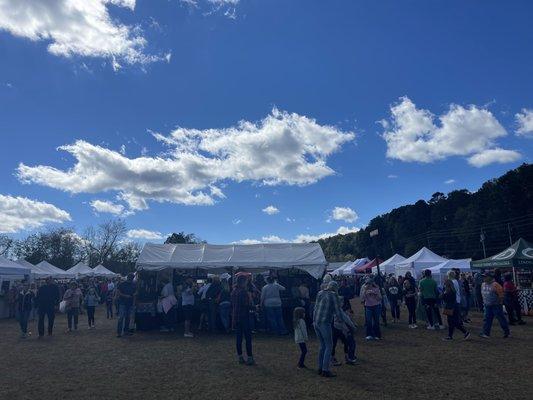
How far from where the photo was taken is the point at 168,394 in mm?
6035

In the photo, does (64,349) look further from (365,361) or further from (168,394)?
(365,361)

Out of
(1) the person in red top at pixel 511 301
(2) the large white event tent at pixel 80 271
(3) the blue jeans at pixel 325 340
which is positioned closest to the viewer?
(3) the blue jeans at pixel 325 340

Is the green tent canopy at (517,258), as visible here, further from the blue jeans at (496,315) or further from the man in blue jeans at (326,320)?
the man in blue jeans at (326,320)

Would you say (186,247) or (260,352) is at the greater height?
(186,247)

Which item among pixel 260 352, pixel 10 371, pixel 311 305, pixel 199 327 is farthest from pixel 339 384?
pixel 199 327

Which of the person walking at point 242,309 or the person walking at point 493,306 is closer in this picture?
the person walking at point 242,309

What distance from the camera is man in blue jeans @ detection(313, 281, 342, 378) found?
6758 millimetres

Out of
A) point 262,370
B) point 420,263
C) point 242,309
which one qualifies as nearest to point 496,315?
point 262,370

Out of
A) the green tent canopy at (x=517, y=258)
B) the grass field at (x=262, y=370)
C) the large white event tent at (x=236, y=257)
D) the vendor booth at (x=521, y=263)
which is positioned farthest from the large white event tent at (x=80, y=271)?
the green tent canopy at (x=517, y=258)

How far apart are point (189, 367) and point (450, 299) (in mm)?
6188

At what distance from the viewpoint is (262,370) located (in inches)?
293

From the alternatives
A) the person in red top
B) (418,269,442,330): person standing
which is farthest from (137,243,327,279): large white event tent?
the person in red top

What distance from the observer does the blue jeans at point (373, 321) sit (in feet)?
34.8

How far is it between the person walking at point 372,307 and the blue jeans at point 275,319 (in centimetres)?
259
